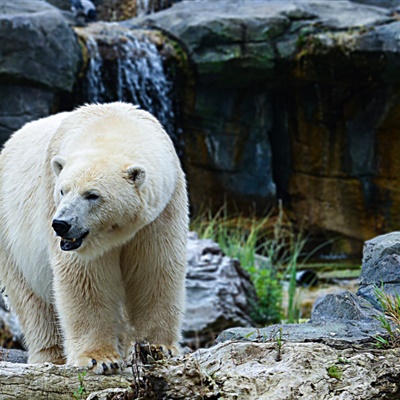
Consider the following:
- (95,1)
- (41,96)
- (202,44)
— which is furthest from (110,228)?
(95,1)

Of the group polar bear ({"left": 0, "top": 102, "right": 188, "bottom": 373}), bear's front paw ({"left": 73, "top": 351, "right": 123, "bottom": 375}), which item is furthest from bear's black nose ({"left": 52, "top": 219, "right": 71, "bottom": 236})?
bear's front paw ({"left": 73, "top": 351, "right": 123, "bottom": 375})

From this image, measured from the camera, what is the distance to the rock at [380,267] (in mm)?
4082

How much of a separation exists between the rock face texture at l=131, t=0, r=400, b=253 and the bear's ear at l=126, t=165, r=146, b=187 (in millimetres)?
8550

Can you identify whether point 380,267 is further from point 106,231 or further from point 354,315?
point 106,231

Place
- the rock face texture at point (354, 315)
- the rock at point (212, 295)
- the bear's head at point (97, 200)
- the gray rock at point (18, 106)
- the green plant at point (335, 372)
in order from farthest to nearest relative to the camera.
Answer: the gray rock at point (18, 106), the rock at point (212, 295), the bear's head at point (97, 200), the rock face texture at point (354, 315), the green plant at point (335, 372)

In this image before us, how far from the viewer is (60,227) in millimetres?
3400

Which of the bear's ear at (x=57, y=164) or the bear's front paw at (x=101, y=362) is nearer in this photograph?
the bear's front paw at (x=101, y=362)

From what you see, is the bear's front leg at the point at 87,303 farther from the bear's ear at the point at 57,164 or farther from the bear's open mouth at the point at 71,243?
the bear's ear at the point at 57,164

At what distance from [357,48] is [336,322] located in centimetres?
867

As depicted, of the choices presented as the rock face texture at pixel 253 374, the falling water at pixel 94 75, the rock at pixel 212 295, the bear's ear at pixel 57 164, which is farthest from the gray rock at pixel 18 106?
the rock face texture at pixel 253 374

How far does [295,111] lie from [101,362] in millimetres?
10383

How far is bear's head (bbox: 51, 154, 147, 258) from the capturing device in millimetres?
3484

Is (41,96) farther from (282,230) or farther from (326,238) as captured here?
(326,238)

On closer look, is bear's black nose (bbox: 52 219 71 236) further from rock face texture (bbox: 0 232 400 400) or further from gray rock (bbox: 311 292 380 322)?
gray rock (bbox: 311 292 380 322)
